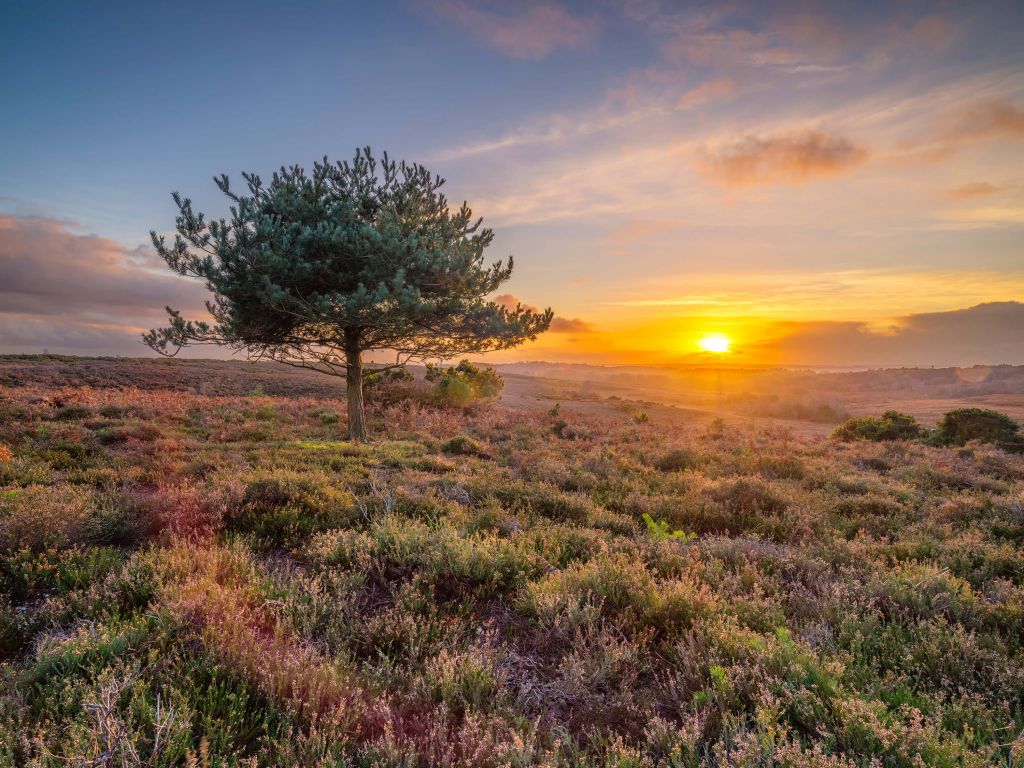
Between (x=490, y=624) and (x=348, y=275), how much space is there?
11.1 m

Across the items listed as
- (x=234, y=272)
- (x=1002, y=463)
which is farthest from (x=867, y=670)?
(x=234, y=272)

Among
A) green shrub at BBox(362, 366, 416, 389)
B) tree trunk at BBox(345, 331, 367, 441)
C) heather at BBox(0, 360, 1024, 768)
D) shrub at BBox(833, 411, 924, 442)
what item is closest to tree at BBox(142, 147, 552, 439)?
tree trunk at BBox(345, 331, 367, 441)

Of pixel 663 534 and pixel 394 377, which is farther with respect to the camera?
pixel 394 377

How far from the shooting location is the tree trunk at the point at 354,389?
14.5 metres

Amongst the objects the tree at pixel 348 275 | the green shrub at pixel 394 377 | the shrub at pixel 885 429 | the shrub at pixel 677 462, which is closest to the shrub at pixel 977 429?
the shrub at pixel 885 429

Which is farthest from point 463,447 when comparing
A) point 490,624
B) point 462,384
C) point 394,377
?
point 394,377

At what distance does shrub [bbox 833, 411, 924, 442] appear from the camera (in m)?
19.2

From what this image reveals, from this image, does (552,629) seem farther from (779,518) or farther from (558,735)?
(779,518)

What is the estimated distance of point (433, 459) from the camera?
10.9m

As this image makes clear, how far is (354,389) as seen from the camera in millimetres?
14883

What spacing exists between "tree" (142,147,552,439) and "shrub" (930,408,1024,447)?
54.2 ft

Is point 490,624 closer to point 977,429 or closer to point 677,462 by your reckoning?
point 677,462

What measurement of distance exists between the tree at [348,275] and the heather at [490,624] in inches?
208

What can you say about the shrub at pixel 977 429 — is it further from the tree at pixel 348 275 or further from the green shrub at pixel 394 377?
the green shrub at pixel 394 377
